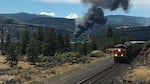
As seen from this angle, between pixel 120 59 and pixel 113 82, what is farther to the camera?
pixel 120 59

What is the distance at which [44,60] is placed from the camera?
328ft

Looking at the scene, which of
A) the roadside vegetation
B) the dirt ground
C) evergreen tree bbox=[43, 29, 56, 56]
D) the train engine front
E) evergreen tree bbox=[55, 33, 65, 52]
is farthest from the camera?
evergreen tree bbox=[55, 33, 65, 52]

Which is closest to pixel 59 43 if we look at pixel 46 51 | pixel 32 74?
pixel 46 51

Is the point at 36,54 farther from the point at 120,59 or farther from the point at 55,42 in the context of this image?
the point at 120,59

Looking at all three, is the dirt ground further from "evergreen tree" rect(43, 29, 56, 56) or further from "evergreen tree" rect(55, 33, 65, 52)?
"evergreen tree" rect(55, 33, 65, 52)

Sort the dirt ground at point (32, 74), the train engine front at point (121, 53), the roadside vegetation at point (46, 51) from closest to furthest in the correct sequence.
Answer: the dirt ground at point (32, 74), the train engine front at point (121, 53), the roadside vegetation at point (46, 51)

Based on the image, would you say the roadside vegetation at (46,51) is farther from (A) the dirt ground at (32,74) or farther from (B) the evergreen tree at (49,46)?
(A) the dirt ground at (32,74)

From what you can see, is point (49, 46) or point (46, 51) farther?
point (49, 46)

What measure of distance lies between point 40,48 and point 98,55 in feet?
110

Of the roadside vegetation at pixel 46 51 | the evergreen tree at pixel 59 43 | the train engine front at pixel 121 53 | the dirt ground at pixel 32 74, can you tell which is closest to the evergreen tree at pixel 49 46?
the roadside vegetation at pixel 46 51

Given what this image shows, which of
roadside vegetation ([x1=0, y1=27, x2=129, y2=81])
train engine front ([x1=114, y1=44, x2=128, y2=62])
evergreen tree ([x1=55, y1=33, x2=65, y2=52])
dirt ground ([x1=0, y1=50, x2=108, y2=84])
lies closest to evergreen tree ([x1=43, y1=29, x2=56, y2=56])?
roadside vegetation ([x1=0, y1=27, x2=129, y2=81])

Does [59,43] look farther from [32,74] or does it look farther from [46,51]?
[32,74]

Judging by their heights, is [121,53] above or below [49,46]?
Answer: above

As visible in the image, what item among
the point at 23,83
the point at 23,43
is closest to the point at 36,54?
the point at 23,43
